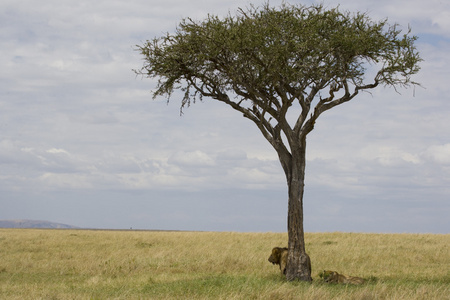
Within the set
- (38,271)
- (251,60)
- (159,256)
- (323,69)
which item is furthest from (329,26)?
(38,271)

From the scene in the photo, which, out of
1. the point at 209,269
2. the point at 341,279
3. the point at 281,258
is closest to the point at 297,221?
the point at 281,258

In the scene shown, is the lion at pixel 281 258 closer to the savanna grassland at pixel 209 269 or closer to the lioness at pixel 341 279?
the savanna grassland at pixel 209 269

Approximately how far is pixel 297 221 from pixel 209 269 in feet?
17.3

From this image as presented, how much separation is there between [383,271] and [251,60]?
10.5m

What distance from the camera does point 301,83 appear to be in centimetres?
2036

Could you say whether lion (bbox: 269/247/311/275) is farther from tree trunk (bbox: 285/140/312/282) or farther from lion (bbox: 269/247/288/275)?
tree trunk (bbox: 285/140/312/282)

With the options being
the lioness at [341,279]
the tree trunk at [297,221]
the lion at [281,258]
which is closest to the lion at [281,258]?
the lion at [281,258]

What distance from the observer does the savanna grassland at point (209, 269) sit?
1494 centimetres

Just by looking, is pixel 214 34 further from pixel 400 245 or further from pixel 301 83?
pixel 400 245

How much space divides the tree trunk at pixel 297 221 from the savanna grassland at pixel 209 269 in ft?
2.26

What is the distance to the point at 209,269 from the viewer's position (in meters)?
22.6

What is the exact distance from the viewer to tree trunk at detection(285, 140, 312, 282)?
19.0 m

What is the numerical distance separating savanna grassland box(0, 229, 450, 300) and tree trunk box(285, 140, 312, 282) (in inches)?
27.1

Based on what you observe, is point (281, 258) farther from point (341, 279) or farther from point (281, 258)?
point (341, 279)
